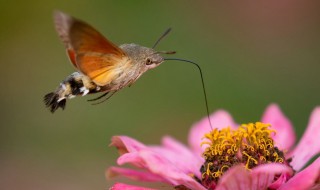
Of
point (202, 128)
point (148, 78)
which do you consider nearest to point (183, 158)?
point (202, 128)

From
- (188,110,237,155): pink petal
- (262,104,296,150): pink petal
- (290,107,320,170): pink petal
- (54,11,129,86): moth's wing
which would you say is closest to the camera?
(54,11,129,86): moth's wing

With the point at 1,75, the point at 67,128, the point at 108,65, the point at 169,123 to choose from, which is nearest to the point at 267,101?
the point at 169,123

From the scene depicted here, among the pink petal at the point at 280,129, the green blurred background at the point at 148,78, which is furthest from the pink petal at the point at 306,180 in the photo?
the green blurred background at the point at 148,78

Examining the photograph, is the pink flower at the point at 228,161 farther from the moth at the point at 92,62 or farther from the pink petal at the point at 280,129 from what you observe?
the moth at the point at 92,62

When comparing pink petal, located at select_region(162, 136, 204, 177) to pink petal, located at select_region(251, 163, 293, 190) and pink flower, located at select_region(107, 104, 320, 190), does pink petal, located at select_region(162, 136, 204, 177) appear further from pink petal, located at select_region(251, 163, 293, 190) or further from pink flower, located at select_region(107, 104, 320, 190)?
pink petal, located at select_region(251, 163, 293, 190)

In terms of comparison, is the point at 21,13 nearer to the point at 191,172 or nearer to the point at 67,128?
the point at 67,128

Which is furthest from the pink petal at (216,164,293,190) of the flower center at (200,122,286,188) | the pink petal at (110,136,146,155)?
the pink petal at (110,136,146,155)

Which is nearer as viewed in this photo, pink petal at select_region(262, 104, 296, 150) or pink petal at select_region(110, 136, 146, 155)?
pink petal at select_region(110, 136, 146, 155)
